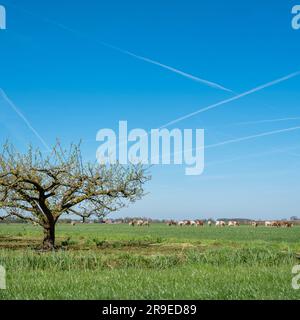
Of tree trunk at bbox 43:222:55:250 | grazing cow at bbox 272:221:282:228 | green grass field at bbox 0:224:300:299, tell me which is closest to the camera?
green grass field at bbox 0:224:300:299

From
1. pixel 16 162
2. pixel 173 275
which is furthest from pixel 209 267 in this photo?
pixel 16 162

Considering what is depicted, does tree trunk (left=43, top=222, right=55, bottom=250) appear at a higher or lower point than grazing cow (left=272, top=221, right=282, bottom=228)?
higher

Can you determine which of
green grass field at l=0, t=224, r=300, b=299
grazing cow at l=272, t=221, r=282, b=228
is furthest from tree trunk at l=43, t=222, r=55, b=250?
grazing cow at l=272, t=221, r=282, b=228

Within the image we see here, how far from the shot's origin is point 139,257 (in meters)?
22.5

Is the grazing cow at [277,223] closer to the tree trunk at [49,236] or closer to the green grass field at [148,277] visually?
the tree trunk at [49,236]

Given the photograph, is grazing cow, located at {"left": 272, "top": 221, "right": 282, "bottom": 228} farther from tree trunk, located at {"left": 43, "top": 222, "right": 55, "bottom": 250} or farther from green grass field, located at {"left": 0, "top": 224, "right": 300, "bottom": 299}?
green grass field, located at {"left": 0, "top": 224, "right": 300, "bottom": 299}

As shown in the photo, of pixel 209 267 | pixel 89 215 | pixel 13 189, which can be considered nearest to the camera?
pixel 209 267

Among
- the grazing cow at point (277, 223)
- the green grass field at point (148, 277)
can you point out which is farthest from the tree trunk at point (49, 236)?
the grazing cow at point (277, 223)

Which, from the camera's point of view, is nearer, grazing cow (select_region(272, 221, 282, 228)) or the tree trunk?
the tree trunk

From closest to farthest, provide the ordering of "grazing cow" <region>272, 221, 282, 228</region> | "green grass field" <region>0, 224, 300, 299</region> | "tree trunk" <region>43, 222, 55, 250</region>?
"green grass field" <region>0, 224, 300, 299</region> < "tree trunk" <region>43, 222, 55, 250</region> < "grazing cow" <region>272, 221, 282, 228</region>

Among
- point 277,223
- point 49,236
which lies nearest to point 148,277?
point 49,236

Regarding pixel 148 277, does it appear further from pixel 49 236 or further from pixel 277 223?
pixel 277 223
